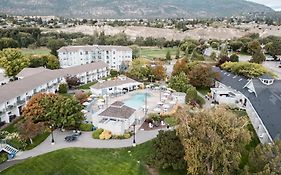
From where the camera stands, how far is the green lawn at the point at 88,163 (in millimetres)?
30475

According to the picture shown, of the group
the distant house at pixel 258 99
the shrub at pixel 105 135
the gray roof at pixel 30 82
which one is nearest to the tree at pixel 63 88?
the gray roof at pixel 30 82

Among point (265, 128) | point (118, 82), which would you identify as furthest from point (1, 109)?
point (265, 128)

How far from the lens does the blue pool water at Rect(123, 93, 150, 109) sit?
4938 cm

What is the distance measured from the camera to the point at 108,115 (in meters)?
40.1

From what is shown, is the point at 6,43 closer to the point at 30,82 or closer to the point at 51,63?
the point at 51,63

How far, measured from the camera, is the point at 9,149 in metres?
33.0

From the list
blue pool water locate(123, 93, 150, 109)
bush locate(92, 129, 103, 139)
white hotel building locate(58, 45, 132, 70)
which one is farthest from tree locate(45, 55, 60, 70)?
bush locate(92, 129, 103, 139)

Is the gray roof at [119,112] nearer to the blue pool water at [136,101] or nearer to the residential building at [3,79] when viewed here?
the blue pool water at [136,101]

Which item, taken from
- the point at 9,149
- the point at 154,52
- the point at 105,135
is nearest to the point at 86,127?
the point at 105,135

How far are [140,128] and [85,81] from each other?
28973mm

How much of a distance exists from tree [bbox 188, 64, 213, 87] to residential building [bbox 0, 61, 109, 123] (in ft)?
72.1

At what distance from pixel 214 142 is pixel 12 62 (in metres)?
51.6

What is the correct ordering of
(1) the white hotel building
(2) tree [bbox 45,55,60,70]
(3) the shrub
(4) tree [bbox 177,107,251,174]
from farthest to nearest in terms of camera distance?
1. (1) the white hotel building
2. (2) tree [bbox 45,55,60,70]
3. (3) the shrub
4. (4) tree [bbox 177,107,251,174]

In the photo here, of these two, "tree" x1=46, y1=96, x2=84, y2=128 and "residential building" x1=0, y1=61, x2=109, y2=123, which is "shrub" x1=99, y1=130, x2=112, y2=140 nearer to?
"tree" x1=46, y1=96, x2=84, y2=128
